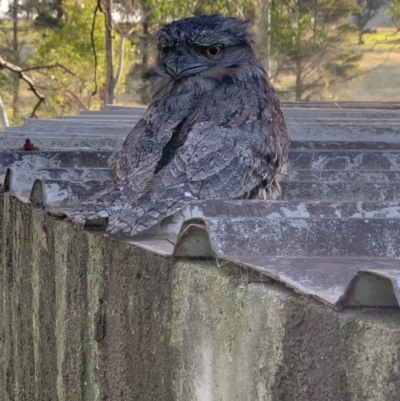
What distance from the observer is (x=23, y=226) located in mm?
5172

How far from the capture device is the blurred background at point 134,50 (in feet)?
88.7

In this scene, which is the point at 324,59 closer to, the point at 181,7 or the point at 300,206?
the point at 181,7

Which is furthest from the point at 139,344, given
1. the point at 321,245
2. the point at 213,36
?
the point at 213,36

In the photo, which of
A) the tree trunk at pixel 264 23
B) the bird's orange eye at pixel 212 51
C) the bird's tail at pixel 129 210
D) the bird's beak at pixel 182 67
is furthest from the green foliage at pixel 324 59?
the bird's tail at pixel 129 210

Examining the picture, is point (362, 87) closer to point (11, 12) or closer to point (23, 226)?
point (11, 12)

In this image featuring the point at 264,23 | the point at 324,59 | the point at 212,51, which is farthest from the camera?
the point at 324,59

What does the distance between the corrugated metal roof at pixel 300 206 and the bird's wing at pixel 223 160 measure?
10.1 inches

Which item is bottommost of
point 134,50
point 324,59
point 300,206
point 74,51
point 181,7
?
point 300,206

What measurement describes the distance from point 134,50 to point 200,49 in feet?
100

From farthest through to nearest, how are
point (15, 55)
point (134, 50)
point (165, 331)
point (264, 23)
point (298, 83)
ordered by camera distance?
1. point (298, 83)
2. point (15, 55)
3. point (134, 50)
4. point (264, 23)
5. point (165, 331)

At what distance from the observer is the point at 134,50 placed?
35.2 meters

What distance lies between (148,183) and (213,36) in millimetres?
1192

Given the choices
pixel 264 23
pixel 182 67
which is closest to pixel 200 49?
pixel 182 67

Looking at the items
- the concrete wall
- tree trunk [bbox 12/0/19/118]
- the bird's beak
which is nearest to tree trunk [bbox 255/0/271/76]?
tree trunk [bbox 12/0/19/118]
